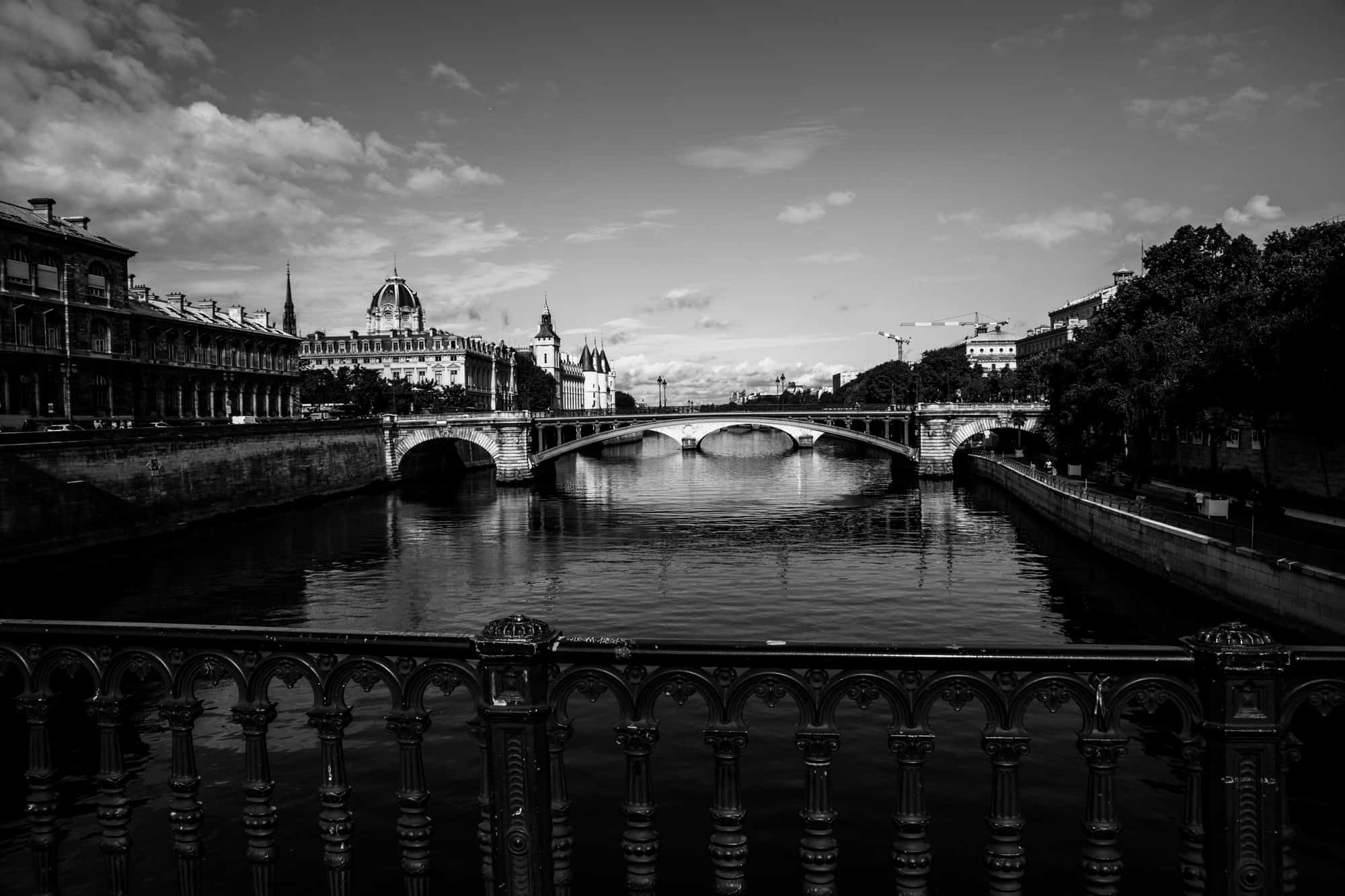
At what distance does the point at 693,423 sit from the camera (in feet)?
262

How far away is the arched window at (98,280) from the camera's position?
5522 centimetres

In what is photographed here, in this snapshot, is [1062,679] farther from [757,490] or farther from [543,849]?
[757,490]

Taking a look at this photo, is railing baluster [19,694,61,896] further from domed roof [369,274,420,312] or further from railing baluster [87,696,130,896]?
domed roof [369,274,420,312]

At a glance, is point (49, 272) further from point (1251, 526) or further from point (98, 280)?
point (1251, 526)

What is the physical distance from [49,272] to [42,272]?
67 cm

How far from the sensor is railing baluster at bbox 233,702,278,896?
13.8 feet

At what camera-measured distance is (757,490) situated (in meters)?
68.3

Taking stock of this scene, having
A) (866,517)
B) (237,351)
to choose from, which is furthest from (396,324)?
(866,517)

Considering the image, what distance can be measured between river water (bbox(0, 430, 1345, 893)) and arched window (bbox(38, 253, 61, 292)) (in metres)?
17.7

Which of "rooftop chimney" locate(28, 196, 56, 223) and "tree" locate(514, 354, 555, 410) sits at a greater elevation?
"rooftop chimney" locate(28, 196, 56, 223)

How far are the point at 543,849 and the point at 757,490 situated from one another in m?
64.9

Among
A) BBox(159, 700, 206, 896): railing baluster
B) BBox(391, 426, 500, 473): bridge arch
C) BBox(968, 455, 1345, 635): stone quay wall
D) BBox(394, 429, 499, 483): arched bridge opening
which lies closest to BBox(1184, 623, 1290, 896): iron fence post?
BBox(159, 700, 206, 896): railing baluster

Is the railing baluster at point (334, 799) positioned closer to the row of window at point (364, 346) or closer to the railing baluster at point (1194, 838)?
the railing baluster at point (1194, 838)

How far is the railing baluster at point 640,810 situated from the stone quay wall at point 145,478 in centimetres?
4041
